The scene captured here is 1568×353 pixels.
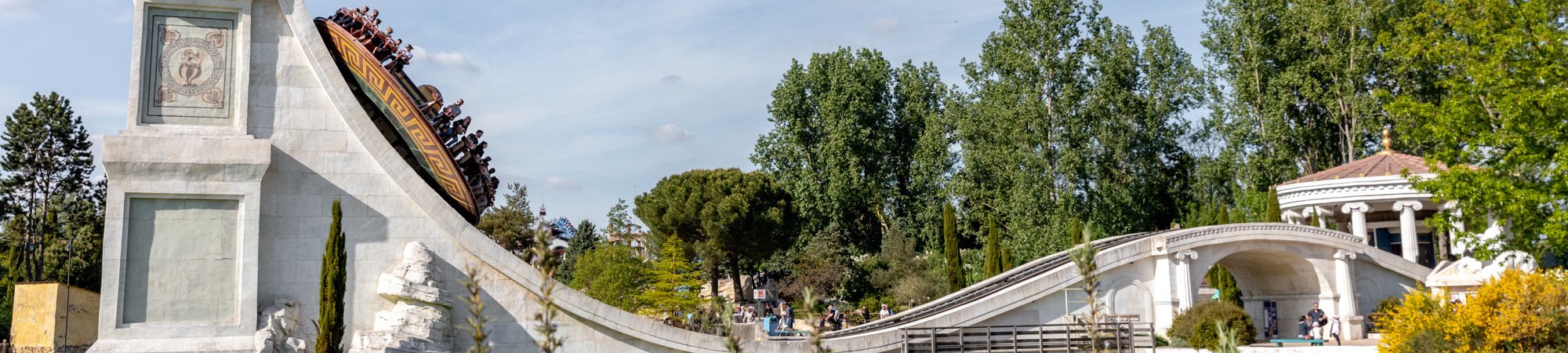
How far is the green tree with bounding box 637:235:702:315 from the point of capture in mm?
39188

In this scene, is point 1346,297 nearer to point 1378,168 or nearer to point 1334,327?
point 1334,327

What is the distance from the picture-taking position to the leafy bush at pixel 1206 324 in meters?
25.8

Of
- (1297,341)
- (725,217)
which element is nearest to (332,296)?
(1297,341)

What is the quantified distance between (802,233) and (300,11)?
1551 inches

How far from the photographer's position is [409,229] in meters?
18.5

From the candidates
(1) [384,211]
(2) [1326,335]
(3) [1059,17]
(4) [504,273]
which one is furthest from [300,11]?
(3) [1059,17]

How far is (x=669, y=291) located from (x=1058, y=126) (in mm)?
16936

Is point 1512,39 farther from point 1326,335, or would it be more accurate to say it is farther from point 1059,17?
point 1059,17

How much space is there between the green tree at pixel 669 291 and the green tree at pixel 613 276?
40 centimetres

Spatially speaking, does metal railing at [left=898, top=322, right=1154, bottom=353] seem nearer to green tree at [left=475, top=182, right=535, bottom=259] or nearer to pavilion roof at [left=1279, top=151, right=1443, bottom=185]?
pavilion roof at [left=1279, top=151, right=1443, bottom=185]

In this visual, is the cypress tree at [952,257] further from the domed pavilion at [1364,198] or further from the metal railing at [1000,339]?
the metal railing at [1000,339]

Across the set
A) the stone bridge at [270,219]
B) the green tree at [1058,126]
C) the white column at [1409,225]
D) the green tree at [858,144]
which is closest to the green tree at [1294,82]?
the green tree at [1058,126]

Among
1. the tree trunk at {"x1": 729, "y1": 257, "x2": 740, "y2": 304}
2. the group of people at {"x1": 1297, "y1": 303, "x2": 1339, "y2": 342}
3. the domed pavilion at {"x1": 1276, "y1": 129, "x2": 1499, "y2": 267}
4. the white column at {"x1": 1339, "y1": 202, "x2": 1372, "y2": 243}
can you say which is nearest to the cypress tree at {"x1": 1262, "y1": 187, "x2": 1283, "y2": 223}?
the domed pavilion at {"x1": 1276, "y1": 129, "x2": 1499, "y2": 267}

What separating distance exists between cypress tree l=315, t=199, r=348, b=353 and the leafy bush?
18449mm
